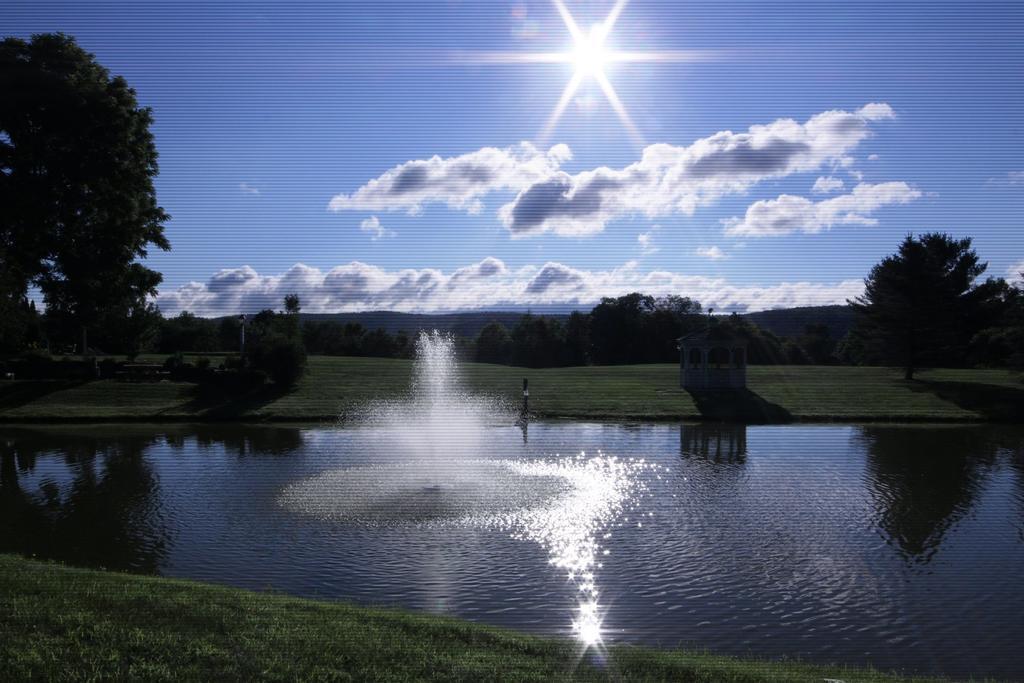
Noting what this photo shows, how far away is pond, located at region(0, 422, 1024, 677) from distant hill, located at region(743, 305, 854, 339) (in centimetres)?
11811

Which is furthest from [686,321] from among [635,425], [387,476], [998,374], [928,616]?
[928,616]

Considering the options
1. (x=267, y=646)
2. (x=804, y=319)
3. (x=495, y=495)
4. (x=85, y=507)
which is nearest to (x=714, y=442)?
(x=495, y=495)

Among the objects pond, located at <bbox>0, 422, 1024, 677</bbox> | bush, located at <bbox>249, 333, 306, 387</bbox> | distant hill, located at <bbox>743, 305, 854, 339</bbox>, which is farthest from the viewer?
distant hill, located at <bbox>743, 305, 854, 339</bbox>

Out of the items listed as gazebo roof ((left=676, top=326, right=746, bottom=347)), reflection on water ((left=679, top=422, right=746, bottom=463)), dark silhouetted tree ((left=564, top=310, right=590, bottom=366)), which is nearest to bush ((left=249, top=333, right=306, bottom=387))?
reflection on water ((left=679, top=422, right=746, bottom=463))

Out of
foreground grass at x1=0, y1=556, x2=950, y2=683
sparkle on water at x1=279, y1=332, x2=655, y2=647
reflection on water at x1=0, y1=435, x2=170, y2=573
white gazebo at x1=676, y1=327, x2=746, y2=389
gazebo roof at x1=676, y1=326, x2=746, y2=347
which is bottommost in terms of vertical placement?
reflection on water at x1=0, y1=435, x2=170, y2=573

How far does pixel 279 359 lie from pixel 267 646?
108 ft

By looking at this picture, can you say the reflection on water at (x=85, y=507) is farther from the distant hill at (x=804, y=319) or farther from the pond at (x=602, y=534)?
the distant hill at (x=804, y=319)

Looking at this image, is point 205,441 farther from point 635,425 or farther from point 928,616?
point 928,616

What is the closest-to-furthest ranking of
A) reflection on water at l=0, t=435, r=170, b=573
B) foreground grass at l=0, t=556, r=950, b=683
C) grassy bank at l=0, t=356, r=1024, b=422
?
foreground grass at l=0, t=556, r=950, b=683, reflection on water at l=0, t=435, r=170, b=573, grassy bank at l=0, t=356, r=1024, b=422

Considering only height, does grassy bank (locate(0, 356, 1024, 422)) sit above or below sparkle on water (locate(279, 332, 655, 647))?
above

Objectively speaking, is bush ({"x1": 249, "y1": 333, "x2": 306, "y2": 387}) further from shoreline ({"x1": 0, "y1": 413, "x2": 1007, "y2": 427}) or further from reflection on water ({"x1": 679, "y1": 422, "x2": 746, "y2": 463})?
reflection on water ({"x1": 679, "y1": 422, "x2": 746, "y2": 463})

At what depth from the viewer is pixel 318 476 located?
19438mm

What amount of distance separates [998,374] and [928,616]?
46.9 metres

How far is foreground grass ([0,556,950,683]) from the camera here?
6.50 m
